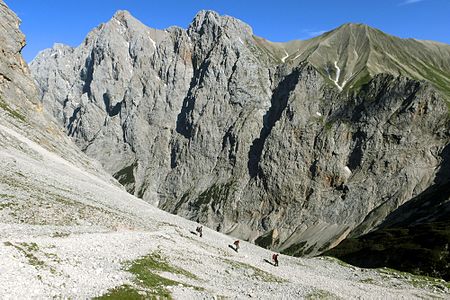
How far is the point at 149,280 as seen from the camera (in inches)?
1298

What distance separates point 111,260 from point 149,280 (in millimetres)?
4612

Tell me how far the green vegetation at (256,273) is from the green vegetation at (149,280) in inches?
418

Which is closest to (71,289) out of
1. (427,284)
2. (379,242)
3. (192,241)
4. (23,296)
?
(23,296)

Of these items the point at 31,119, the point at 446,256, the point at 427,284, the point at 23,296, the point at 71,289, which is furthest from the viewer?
the point at 31,119

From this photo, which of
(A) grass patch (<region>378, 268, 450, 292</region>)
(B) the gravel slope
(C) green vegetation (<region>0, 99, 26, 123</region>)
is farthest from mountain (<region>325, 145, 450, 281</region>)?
(C) green vegetation (<region>0, 99, 26, 123</region>)

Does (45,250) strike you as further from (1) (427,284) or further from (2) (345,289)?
(1) (427,284)

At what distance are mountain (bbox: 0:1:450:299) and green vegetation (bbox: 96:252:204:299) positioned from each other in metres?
0.10

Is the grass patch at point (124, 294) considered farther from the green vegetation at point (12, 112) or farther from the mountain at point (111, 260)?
the green vegetation at point (12, 112)

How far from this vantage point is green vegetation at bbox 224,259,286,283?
48.1 m

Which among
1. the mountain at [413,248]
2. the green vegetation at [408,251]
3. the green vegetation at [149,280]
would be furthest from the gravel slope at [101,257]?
the mountain at [413,248]

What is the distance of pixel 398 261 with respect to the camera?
110312 millimetres

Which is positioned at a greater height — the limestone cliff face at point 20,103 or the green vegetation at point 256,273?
the limestone cliff face at point 20,103

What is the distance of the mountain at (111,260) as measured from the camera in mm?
27516

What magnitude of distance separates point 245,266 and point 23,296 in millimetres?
33909
